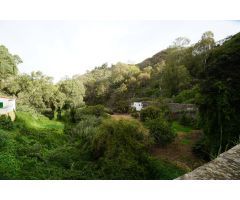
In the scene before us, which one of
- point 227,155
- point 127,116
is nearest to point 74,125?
point 127,116

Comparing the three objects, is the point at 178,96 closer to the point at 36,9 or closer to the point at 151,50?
the point at 151,50

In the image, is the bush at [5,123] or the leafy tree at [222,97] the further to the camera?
the bush at [5,123]

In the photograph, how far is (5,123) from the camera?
9.44 metres

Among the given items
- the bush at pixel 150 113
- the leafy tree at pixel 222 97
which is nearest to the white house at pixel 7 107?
the bush at pixel 150 113

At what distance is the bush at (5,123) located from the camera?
9312mm

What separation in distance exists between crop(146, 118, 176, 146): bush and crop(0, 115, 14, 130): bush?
16.9 ft

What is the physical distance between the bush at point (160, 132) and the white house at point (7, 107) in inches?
224

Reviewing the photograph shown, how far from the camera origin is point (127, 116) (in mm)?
8367

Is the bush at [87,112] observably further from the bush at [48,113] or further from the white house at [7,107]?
the white house at [7,107]

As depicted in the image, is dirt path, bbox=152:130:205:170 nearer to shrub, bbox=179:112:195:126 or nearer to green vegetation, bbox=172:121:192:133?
green vegetation, bbox=172:121:192:133

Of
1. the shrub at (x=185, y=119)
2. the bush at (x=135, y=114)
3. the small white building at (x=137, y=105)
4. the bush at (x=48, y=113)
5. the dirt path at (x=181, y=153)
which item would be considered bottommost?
the dirt path at (x=181, y=153)

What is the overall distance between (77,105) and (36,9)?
470 centimetres
